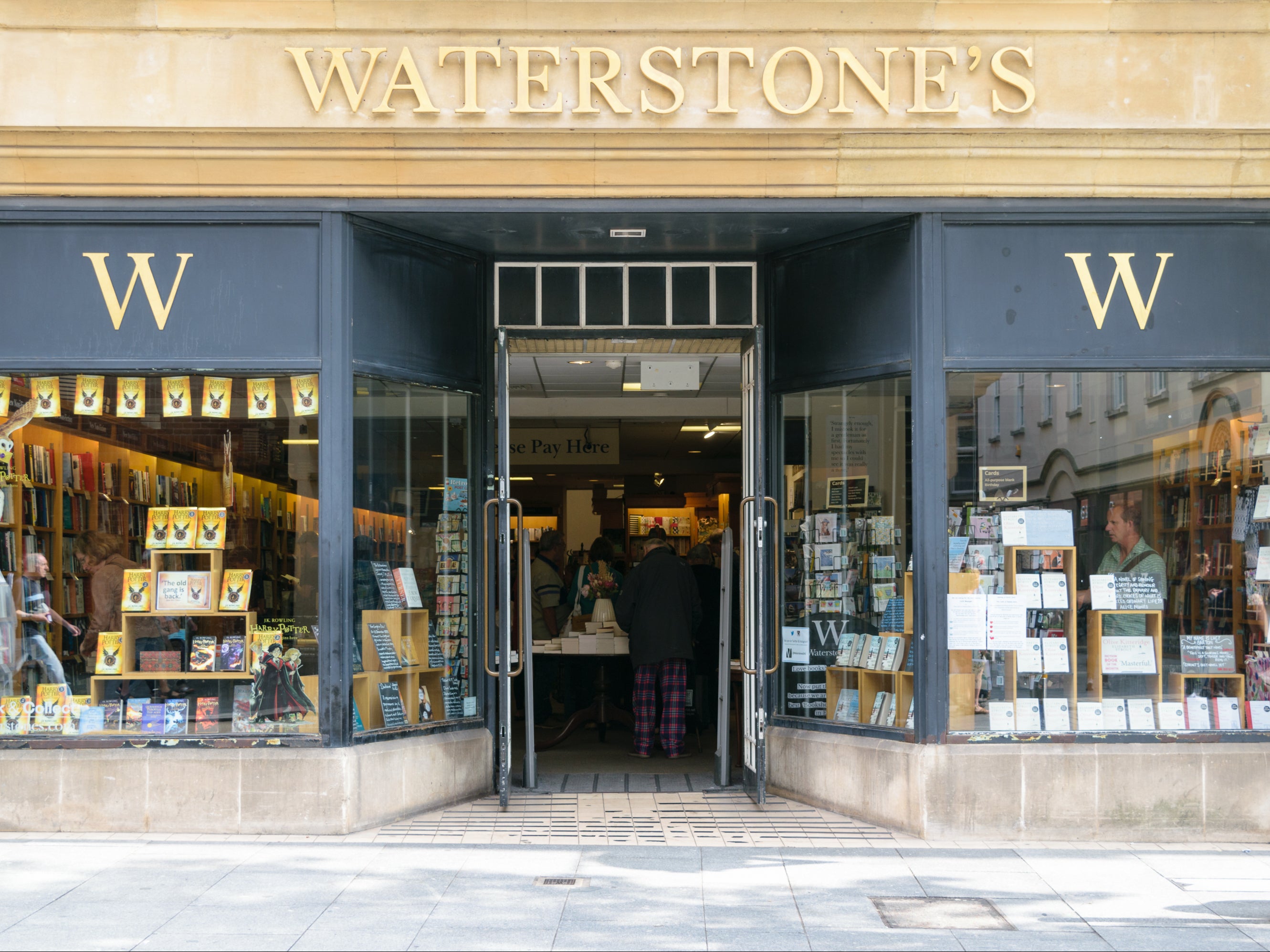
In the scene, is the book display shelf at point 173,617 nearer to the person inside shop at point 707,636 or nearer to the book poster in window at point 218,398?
the book poster in window at point 218,398

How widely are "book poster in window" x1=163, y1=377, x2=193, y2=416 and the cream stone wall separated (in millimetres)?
1183

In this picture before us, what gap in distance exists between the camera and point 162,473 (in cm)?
750

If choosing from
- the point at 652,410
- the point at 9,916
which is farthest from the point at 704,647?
the point at 9,916

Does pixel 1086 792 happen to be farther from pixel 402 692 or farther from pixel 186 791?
pixel 186 791

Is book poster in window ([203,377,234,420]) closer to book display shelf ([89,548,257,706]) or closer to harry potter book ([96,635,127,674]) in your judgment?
book display shelf ([89,548,257,706])

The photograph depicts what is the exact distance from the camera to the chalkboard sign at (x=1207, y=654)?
754 cm

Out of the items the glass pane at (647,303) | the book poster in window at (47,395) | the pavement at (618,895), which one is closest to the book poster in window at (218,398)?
the book poster in window at (47,395)

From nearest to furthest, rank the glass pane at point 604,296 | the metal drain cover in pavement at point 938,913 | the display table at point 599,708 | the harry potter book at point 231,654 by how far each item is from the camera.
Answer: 1. the metal drain cover in pavement at point 938,913
2. the harry potter book at point 231,654
3. the glass pane at point 604,296
4. the display table at point 599,708

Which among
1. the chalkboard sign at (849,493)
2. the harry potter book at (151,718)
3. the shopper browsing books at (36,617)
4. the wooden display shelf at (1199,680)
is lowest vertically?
the harry potter book at (151,718)

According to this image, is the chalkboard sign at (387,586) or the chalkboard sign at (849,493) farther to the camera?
the chalkboard sign at (849,493)

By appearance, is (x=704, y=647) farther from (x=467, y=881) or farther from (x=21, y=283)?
(x=21, y=283)

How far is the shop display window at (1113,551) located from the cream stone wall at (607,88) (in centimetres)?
150

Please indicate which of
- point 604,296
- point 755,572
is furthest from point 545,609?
point 604,296

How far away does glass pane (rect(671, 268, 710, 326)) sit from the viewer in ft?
27.2
